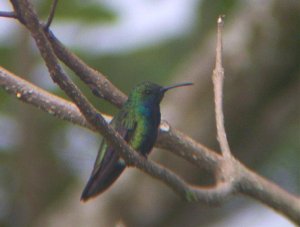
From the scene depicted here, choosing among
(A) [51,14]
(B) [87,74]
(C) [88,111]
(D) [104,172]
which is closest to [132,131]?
(D) [104,172]

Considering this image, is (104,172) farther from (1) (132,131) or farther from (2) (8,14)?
(2) (8,14)

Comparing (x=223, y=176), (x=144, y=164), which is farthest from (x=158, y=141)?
(x=144, y=164)

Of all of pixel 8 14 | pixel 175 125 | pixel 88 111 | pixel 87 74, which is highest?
pixel 8 14

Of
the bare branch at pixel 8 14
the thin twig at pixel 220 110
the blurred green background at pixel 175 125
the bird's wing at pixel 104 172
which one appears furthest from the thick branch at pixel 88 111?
the blurred green background at pixel 175 125

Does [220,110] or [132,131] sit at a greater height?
[220,110]

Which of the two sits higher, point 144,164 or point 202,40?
point 144,164

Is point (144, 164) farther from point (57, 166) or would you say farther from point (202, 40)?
point (202, 40)

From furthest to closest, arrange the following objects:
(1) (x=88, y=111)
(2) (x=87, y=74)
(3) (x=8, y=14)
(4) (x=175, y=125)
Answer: (4) (x=175, y=125) → (2) (x=87, y=74) → (1) (x=88, y=111) → (3) (x=8, y=14)
